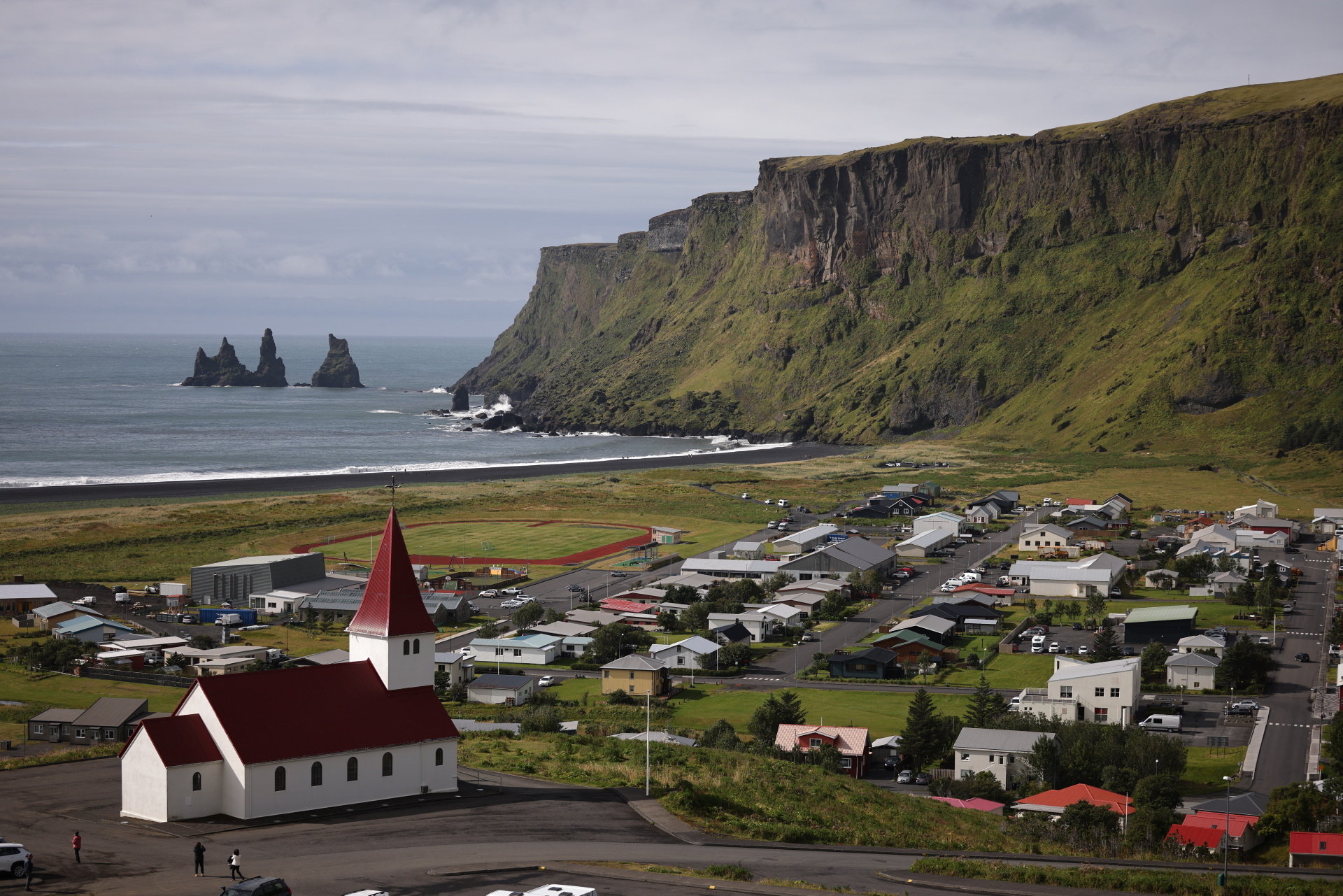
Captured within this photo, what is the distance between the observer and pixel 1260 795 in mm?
42969

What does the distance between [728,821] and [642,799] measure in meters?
3.13

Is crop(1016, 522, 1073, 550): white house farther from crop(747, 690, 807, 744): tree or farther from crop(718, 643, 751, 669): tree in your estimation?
crop(747, 690, 807, 744): tree

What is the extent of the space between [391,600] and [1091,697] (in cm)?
3321

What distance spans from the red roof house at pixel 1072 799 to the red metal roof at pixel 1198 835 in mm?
2904

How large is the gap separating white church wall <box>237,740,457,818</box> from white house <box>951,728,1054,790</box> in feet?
65.0

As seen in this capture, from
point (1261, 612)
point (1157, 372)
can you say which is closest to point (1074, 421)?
point (1157, 372)

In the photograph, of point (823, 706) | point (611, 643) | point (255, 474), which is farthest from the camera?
point (255, 474)

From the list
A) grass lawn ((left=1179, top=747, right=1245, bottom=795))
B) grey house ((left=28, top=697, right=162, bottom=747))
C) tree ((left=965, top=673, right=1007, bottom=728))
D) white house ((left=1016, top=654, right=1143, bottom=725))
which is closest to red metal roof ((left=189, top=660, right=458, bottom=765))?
grey house ((left=28, top=697, right=162, bottom=747))

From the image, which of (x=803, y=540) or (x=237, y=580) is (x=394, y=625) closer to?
(x=237, y=580)

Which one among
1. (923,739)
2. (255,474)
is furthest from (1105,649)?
(255,474)

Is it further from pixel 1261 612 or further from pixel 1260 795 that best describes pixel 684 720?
pixel 1261 612

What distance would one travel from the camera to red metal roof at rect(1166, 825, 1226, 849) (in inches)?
1500

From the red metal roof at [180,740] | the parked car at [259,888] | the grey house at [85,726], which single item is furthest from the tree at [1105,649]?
the parked car at [259,888]

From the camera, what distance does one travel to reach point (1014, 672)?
65.0 metres
